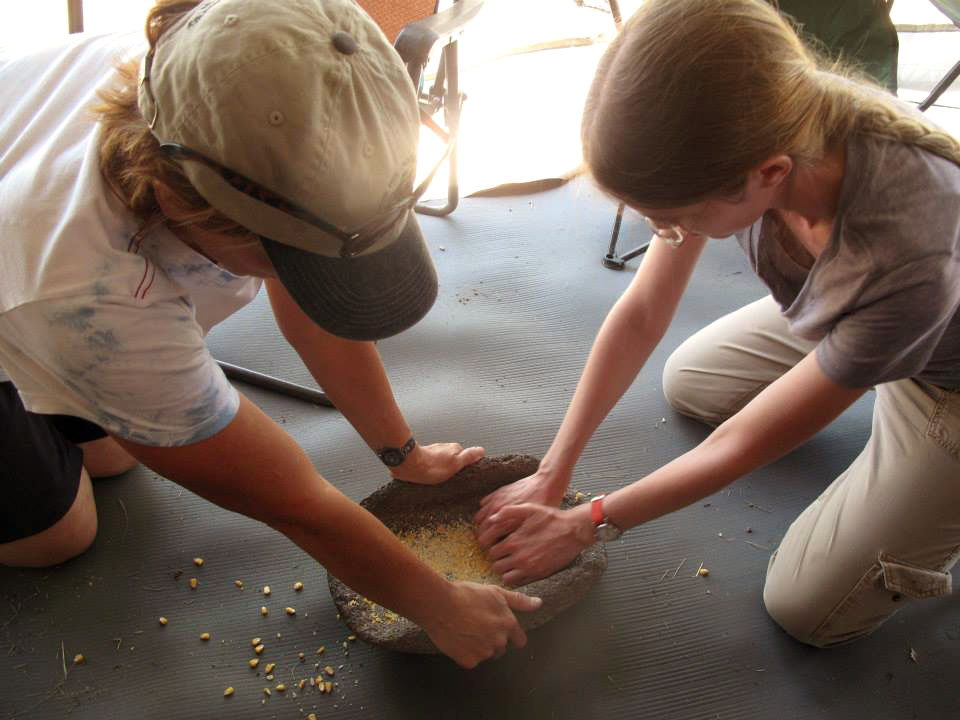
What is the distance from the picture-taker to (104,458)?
1.55 metres

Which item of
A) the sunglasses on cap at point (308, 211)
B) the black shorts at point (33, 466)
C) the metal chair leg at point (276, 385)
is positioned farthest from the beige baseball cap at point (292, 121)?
the metal chair leg at point (276, 385)

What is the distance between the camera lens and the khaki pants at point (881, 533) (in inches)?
48.6

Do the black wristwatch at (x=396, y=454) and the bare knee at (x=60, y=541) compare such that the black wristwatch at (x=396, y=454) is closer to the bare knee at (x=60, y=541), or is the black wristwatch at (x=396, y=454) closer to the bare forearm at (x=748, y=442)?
the bare forearm at (x=748, y=442)

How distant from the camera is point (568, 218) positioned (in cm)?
230

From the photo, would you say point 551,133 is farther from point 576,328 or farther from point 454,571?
point 454,571

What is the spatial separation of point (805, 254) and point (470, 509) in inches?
29.7

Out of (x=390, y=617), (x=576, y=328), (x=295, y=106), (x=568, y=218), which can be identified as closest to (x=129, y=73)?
(x=295, y=106)

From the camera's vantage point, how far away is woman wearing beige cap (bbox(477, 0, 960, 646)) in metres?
0.82

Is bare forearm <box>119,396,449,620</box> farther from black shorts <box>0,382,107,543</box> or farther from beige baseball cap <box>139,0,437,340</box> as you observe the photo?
black shorts <box>0,382,107,543</box>

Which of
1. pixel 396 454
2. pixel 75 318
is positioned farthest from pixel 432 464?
pixel 75 318

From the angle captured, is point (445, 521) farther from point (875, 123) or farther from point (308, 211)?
point (875, 123)

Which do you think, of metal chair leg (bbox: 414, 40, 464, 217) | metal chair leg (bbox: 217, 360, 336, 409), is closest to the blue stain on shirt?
metal chair leg (bbox: 217, 360, 336, 409)

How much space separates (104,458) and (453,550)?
0.77 metres

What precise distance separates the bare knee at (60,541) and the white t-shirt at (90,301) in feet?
1.98
